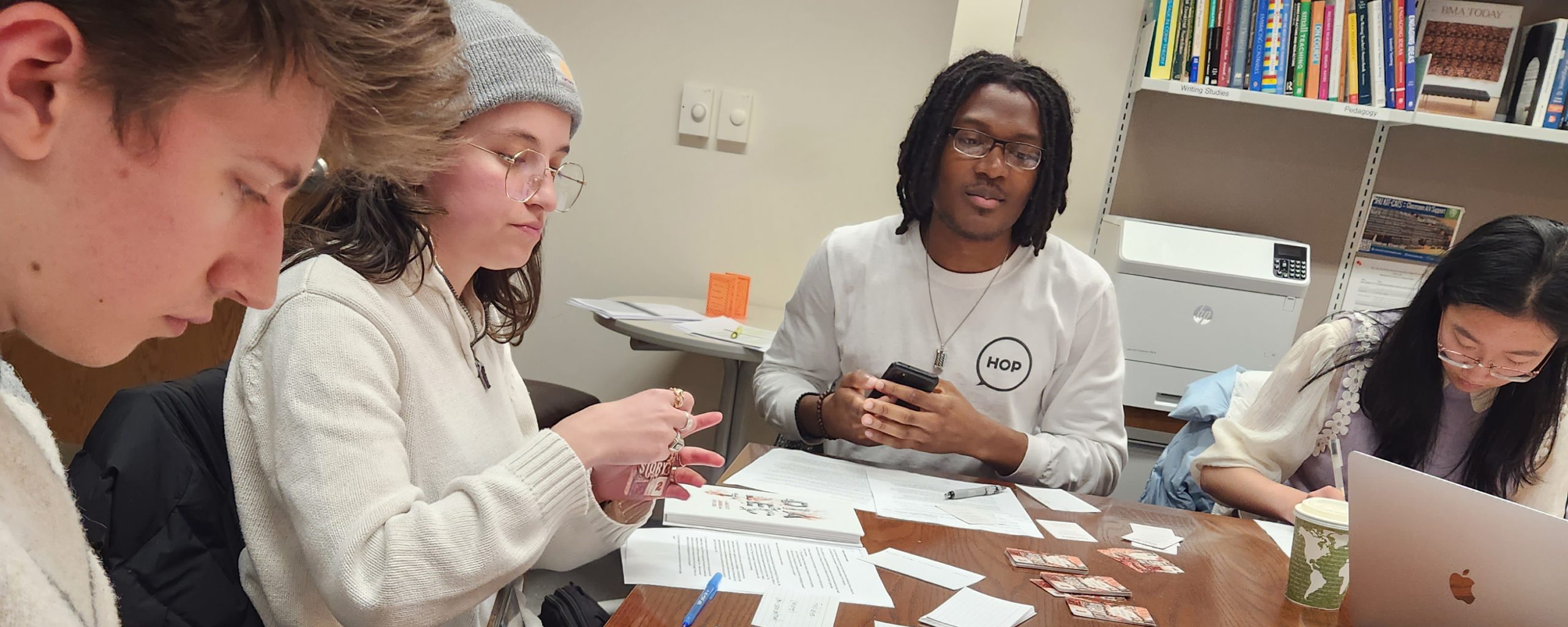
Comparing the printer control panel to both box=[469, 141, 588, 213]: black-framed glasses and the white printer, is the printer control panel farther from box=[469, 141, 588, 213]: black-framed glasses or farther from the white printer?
box=[469, 141, 588, 213]: black-framed glasses

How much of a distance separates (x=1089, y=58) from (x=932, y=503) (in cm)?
184

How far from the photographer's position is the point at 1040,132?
175cm

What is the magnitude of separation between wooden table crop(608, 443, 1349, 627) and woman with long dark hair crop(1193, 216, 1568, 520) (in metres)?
0.27

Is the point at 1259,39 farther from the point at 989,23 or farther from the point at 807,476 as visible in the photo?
the point at 807,476

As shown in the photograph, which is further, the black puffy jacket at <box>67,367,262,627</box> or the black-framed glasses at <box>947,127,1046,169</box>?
the black-framed glasses at <box>947,127,1046,169</box>

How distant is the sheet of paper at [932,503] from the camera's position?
4.24 feet

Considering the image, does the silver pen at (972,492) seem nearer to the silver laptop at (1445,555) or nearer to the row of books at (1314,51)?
the silver laptop at (1445,555)

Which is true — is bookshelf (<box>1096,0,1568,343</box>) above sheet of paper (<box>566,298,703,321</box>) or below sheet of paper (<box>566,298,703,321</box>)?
above

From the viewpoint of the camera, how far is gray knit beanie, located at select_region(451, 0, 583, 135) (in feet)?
3.29

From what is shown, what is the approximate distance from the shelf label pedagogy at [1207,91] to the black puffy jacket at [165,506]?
230 cm

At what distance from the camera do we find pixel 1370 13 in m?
2.46

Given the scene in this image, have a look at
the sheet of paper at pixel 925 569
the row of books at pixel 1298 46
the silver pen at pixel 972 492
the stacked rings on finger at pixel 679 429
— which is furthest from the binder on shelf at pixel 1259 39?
the stacked rings on finger at pixel 679 429

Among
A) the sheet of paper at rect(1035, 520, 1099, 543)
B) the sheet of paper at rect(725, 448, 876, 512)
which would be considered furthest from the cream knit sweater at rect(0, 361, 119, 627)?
the sheet of paper at rect(1035, 520, 1099, 543)

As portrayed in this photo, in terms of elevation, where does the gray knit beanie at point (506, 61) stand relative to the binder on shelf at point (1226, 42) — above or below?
below
